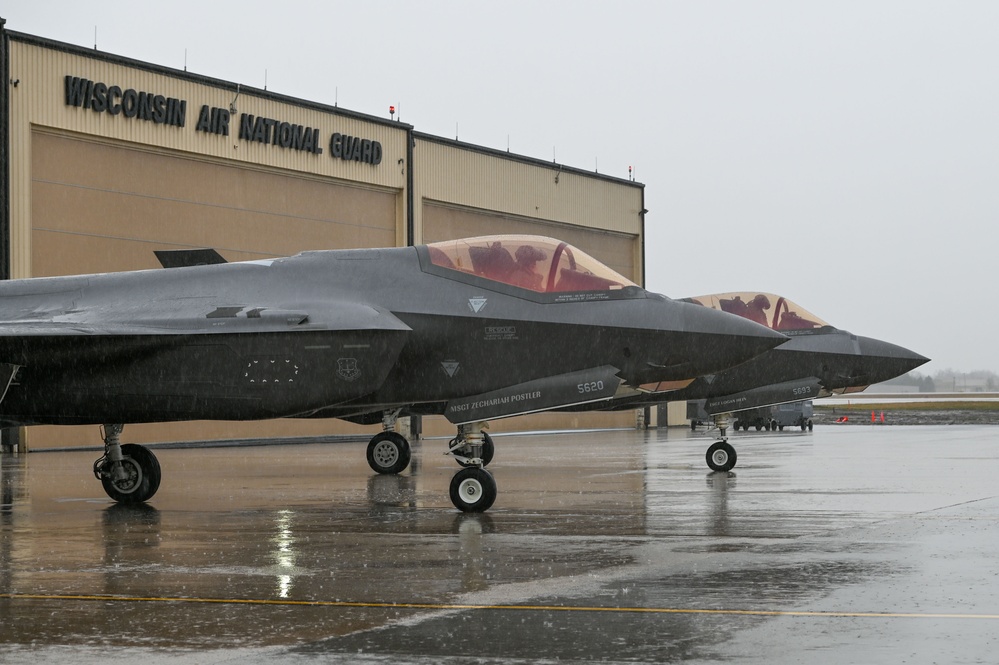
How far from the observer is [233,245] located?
34.0 meters

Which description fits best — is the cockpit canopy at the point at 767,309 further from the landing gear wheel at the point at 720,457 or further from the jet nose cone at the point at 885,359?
the landing gear wheel at the point at 720,457

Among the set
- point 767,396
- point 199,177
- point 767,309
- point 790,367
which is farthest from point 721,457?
point 199,177

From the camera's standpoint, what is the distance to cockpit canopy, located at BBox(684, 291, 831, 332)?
1895 cm

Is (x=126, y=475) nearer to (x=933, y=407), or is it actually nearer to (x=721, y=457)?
(x=721, y=457)

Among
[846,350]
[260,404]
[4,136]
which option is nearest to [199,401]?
[260,404]

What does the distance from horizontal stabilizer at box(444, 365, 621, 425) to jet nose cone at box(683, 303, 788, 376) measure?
87 centimetres

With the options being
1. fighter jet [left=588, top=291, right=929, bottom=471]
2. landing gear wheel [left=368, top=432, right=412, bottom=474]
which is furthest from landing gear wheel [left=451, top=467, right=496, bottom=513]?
landing gear wheel [left=368, top=432, right=412, bottom=474]

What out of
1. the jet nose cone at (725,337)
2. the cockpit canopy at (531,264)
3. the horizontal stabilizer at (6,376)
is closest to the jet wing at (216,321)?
the horizontal stabilizer at (6,376)

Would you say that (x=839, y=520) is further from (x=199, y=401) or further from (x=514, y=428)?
(x=514, y=428)

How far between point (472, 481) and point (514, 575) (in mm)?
3998

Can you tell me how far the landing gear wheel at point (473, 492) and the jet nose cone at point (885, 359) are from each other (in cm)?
915

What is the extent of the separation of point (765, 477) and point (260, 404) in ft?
27.7

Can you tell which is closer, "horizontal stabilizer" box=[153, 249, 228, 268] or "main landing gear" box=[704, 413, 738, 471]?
"horizontal stabilizer" box=[153, 249, 228, 268]

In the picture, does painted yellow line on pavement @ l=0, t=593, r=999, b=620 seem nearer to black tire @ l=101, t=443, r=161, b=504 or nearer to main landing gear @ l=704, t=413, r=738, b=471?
black tire @ l=101, t=443, r=161, b=504
